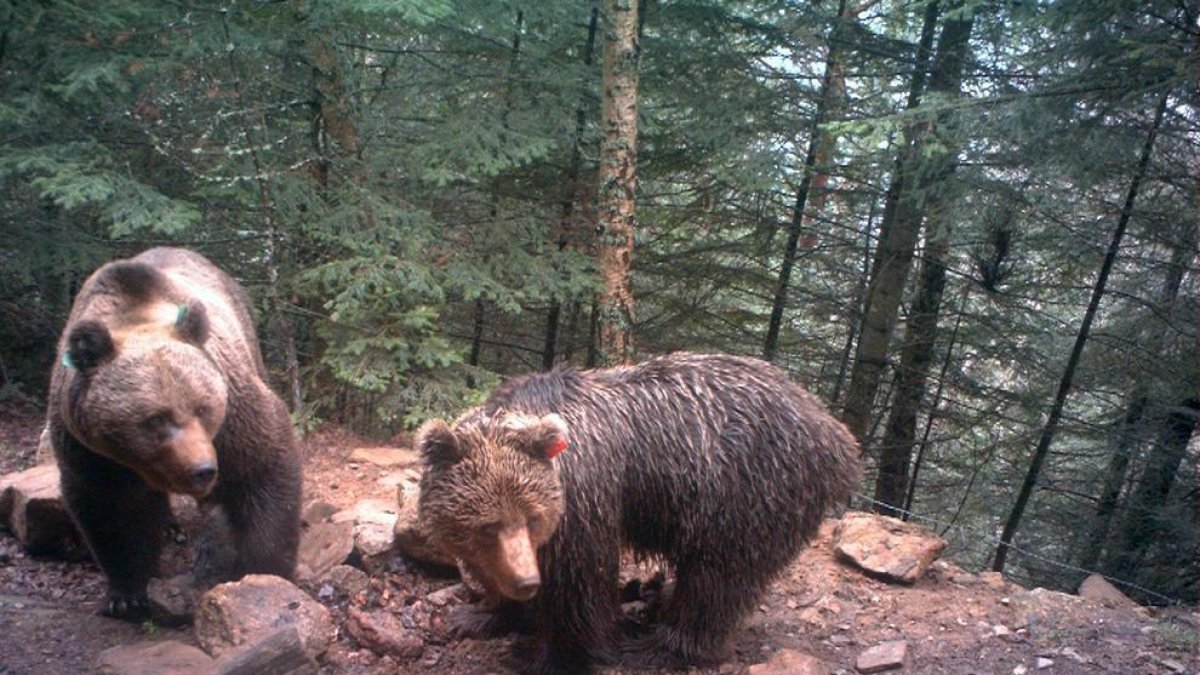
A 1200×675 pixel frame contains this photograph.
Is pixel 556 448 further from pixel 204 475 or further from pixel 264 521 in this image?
pixel 264 521

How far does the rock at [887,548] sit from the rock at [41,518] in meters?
4.94

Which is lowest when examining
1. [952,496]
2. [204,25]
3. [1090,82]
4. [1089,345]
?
[952,496]

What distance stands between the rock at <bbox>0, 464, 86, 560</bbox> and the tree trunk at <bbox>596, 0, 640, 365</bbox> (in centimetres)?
399

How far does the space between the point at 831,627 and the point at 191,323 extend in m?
3.89

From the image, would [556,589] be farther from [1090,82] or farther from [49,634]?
[1090,82]

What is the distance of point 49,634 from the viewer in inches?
153

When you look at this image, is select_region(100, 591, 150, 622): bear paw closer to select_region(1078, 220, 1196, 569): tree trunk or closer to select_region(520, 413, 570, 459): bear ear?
select_region(520, 413, 570, 459): bear ear

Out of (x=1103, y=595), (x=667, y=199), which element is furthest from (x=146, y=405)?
(x=667, y=199)

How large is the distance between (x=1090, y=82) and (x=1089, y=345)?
13.2 feet

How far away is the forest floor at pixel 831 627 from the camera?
161 inches

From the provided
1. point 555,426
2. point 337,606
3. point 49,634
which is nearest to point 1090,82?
point 555,426

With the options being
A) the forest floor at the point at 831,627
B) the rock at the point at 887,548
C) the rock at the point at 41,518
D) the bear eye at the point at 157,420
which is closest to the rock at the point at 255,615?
the forest floor at the point at 831,627

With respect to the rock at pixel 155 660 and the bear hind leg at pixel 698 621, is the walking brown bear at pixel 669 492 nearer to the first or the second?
the bear hind leg at pixel 698 621

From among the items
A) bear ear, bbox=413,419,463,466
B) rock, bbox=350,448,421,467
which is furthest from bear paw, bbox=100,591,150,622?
rock, bbox=350,448,421,467
